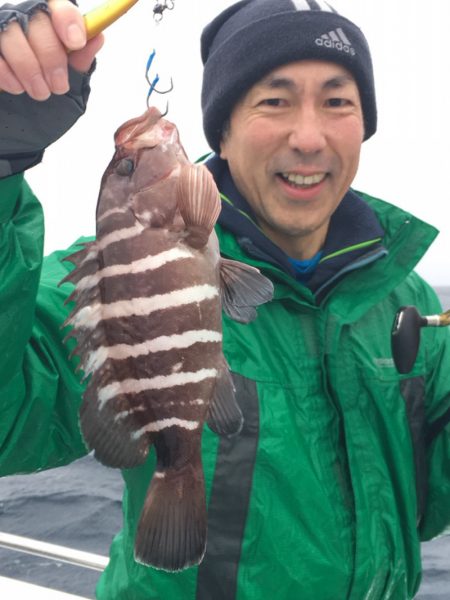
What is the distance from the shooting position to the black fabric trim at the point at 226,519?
205cm

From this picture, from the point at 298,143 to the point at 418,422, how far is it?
1203 millimetres

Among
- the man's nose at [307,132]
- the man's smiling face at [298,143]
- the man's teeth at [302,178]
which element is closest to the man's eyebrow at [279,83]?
the man's smiling face at [298,143]

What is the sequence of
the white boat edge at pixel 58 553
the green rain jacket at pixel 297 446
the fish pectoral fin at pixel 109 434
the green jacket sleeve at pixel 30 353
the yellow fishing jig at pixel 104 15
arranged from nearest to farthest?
the yellow fishing jig at pixel 104 15
the fish pectoral fin at pixel 109 434
the green jacket sleeve at pixel 30 353
the green rain jacket at pixel 297 446
the white boat edge at pixel 58 553

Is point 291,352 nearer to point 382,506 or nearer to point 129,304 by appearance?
point 382,506

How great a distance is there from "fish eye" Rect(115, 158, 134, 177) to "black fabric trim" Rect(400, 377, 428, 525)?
1.45m

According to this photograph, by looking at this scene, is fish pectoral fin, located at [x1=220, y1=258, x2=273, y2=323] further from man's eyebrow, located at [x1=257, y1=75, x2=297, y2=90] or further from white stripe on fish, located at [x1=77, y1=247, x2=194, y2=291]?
man's eyebrow, located at [x1=257, y1=75, x2=297, y2=90]

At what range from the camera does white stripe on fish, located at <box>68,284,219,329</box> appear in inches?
58.0

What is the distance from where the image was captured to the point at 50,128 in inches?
58.5

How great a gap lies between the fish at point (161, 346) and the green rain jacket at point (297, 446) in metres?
0.29

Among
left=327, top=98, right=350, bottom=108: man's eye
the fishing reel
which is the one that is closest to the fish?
the fishing reel

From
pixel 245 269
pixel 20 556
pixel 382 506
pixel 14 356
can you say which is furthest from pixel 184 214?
pixel 20 556

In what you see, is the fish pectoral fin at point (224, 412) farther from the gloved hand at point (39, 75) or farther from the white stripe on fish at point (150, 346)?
the gloved hand at point (39, 75)

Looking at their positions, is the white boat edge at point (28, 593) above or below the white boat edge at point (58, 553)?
above

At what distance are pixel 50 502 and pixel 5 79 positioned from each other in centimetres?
675
